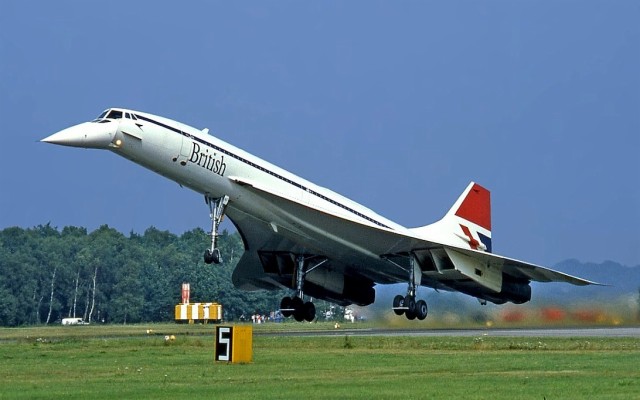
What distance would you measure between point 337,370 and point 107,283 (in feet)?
155

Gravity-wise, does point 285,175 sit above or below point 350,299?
above

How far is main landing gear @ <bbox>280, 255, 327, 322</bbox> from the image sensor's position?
3186 centimetres

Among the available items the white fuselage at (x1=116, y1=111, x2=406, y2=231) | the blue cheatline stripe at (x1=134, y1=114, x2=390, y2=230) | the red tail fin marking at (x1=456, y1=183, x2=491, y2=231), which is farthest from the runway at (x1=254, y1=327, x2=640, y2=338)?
the white fuselage at (x1=116, y1=111, x2=406, y2=231)

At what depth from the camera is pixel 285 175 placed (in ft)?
94.8

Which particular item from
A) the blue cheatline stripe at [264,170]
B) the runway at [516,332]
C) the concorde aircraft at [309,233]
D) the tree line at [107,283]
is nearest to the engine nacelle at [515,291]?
the concorde aircraft at [309,233]

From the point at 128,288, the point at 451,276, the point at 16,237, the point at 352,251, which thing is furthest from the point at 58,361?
the point at 16,237

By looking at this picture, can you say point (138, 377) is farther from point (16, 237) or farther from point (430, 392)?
point (16, 237)

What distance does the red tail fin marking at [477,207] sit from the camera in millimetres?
34656

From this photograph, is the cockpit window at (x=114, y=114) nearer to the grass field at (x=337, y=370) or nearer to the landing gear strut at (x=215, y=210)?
the landing gear strut at (x=215, y=210)

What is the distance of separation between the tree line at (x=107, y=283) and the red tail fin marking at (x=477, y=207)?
27.1 metres

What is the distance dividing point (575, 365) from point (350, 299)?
15.1m

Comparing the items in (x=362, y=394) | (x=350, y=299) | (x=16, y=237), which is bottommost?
(x=362, y=394)

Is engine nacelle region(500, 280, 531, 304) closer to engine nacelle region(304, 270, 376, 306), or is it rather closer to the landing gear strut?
engine nacelle region(304, 270, 376, 306)

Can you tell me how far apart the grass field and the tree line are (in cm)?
3204
